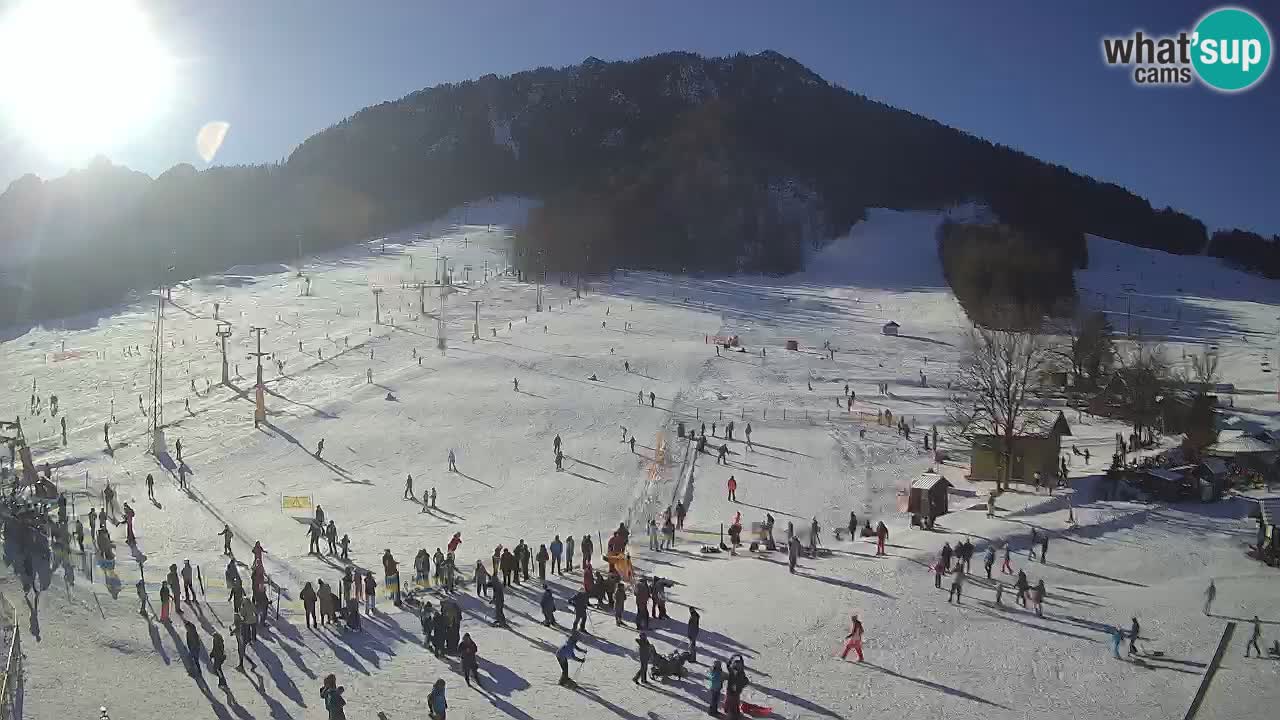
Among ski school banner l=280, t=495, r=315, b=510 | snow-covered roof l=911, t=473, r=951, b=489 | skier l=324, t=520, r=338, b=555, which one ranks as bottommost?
ski school banner l=280, t=495, r=315, b=510

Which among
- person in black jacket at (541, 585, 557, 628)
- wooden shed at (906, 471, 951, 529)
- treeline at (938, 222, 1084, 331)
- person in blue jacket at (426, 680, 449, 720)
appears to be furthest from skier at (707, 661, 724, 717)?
treeline at (938, 222, 1084, 331)

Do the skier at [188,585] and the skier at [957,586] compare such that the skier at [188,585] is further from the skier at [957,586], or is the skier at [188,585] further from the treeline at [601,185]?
the treeline at [601,185]

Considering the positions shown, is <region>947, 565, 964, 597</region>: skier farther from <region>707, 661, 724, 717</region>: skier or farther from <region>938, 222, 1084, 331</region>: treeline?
<region>938, 222, 1084, 331</region>: treeline

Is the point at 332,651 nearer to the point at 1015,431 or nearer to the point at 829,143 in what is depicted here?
the point at 1015,431

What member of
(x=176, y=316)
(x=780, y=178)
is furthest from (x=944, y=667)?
(x=780, y=178)

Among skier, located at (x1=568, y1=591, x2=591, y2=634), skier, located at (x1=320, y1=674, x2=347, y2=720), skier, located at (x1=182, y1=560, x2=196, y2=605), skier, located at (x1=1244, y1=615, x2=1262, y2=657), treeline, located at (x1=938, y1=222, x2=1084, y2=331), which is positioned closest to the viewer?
skier, located at (x1=320, y1=674, x2=347, y2=720)

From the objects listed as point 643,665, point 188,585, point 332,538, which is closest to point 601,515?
point 332,538
